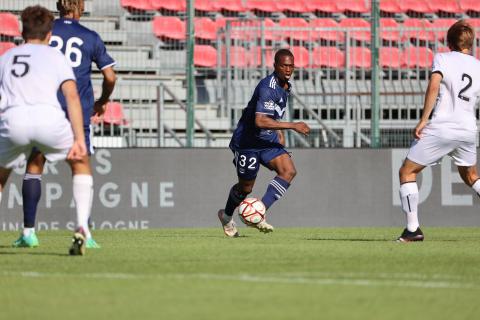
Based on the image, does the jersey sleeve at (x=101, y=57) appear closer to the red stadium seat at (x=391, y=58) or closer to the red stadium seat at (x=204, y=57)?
the red stadium seat at (x=204, y=57)

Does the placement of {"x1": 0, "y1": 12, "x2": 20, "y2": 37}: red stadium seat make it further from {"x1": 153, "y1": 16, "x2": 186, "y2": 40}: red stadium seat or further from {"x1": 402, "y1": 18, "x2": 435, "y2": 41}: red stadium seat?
{"x1": 402, "y1": 18, "x2": 435, "y2": 41}: red stadium seat

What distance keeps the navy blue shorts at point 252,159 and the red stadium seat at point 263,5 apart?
30.9ft

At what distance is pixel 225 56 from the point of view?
18172mm

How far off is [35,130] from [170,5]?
490 inches

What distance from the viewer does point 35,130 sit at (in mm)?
8469

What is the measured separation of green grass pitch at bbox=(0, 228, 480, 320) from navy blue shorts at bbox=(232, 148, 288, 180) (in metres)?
2.65

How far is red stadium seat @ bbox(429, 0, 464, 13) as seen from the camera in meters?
21.5

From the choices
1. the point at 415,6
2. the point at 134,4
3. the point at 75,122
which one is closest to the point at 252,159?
the point at 75,122

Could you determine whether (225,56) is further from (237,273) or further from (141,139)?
(237,273)

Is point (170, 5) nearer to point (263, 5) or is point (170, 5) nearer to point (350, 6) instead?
point (263, 5)

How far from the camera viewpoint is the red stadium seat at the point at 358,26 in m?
18.5

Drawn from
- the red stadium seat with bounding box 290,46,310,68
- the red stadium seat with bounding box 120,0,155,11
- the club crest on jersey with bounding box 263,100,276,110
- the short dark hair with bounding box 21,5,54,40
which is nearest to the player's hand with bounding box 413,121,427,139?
the club crest on jersey with bounding box 263,100,276,110

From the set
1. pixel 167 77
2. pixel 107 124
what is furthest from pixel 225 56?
pixel 107 124

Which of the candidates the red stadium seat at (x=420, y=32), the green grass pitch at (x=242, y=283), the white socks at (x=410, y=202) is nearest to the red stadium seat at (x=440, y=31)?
the red stadium seat at (x=420, y=32)
